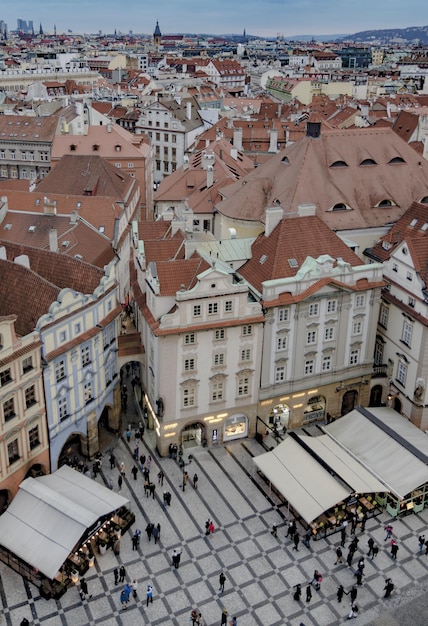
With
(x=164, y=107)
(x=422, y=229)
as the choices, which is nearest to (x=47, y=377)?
(x=422, y=229)

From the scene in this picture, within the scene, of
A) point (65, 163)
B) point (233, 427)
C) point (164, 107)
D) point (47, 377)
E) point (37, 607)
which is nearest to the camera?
point (37, 607)

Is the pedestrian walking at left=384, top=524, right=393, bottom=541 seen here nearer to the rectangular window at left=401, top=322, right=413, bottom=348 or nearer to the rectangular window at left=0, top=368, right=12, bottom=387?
the rectangular window at left=401, top=322, right=413, bottom=348

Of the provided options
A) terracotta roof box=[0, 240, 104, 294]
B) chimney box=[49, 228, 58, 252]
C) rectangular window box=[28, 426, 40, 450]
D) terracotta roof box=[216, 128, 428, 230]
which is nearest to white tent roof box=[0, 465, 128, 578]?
rectangular window box=[28, 426, 40, 450]

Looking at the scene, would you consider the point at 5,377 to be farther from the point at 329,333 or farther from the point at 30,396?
the point at 329,333

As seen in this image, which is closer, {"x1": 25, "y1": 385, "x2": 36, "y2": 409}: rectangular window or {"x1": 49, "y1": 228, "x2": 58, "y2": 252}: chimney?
{"x1": 25, "y1": 385, "x2": 36, "y2": 409}: rectangular window

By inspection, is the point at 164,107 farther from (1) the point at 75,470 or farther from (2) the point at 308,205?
(1) the point at 75,470

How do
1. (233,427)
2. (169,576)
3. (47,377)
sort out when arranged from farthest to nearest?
(233,427)
(47,377)
(169,576)
